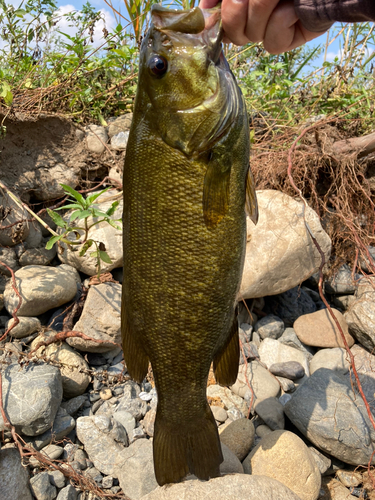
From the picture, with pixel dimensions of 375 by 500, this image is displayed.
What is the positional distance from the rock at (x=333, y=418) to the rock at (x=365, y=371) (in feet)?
1.37

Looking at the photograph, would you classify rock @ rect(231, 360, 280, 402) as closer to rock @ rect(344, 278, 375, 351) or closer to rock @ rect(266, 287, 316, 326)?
rock @ rect(266, 287, 316, 326)

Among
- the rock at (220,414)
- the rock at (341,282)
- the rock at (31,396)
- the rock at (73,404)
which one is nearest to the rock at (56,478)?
the rock at (31,396)

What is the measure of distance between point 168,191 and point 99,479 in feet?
8.05

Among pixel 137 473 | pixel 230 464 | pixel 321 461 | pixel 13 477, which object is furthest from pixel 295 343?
pixel 13 477

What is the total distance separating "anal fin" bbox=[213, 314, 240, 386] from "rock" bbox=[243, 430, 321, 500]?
1190mm

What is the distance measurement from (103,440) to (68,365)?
0.72m

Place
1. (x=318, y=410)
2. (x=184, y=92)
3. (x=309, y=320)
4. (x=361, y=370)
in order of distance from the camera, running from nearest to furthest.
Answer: (x=184, y=92), (x=318, y=410), (x=361, y=370), (x=309, y=320)

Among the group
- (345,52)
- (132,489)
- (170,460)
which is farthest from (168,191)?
(345,52)

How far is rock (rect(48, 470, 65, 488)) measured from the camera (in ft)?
9.02

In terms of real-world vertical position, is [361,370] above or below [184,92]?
below

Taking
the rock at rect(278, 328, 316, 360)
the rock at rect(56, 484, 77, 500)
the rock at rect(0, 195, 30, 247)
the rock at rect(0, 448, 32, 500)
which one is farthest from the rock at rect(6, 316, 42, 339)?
the rock at rect(278, 328, 316, 360)

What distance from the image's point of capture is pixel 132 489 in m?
2.67

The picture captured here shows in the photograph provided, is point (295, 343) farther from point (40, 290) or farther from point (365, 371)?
point (40, 290)

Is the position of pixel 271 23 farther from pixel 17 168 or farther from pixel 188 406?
pixel 17 168
